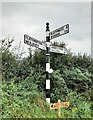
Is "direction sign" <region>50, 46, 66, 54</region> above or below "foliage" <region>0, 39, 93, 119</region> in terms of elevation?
above

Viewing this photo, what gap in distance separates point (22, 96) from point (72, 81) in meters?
3.91

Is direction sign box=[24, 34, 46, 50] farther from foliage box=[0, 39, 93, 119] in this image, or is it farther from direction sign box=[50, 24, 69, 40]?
foliage box=[0, 39, 93, 119]

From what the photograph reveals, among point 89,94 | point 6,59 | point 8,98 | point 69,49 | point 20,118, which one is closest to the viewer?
point 20,118

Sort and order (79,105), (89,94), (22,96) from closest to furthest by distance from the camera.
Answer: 1. (22,96)
2. (79,105)
3. (89,94)

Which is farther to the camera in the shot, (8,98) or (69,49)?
(69,49)

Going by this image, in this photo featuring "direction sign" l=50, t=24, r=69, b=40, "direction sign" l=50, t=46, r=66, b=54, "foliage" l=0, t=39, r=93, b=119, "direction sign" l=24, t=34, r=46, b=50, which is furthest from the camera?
"direction sign" l=50, t=46, r=66, b=54

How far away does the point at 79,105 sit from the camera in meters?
12.1

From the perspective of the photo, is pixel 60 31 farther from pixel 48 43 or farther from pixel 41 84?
pixel 41 84

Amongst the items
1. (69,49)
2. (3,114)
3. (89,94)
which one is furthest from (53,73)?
(3,114)

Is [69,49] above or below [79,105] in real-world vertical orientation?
above

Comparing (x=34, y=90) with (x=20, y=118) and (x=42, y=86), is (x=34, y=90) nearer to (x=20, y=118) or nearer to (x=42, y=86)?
(x=42, y=86)

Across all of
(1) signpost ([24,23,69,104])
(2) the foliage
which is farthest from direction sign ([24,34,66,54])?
(2) the foliage

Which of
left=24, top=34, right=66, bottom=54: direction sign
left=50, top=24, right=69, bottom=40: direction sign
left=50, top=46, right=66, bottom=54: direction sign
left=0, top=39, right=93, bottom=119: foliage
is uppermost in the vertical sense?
left=50, top=24, right=69, bottom=40: direction sign

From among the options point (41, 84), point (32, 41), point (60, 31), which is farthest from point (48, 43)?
point (41, 84)
